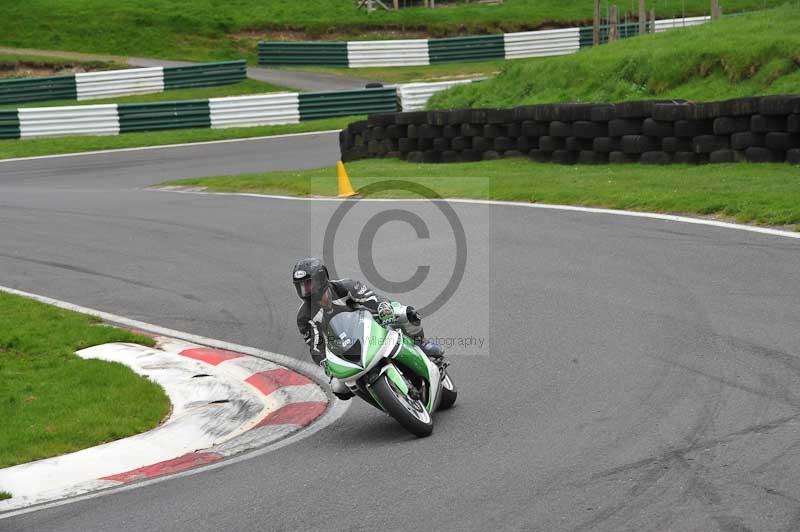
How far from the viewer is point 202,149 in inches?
1122

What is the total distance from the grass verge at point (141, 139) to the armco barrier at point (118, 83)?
21.2 feet

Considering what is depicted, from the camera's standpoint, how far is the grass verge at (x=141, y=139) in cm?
2862

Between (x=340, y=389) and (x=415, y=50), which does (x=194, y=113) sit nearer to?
(x=415, y=50)

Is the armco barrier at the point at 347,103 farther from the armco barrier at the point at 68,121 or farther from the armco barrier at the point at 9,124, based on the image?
the armco barrier at the point at 9,124

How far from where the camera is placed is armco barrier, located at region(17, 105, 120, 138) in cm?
3073

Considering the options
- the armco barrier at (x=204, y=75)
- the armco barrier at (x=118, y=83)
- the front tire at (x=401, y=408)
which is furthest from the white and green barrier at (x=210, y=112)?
the front tire at (x=401, y=408)

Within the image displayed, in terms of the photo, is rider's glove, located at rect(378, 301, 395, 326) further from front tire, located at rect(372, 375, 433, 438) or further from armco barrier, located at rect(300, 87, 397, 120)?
armco barrier, located at rect(300, 87, 397, 120)

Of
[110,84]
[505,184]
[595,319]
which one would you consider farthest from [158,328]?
[110,84]

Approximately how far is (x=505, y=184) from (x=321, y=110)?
17483 mm

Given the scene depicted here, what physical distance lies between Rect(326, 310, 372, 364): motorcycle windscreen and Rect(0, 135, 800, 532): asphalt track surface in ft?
1.91

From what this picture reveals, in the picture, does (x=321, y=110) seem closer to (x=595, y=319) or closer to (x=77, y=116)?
(x=77, y=116)

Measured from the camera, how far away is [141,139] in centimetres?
3008

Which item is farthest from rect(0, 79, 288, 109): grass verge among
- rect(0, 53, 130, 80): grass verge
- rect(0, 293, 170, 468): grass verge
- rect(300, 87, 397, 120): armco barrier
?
rect(0, 293, 170, 468): grass verge

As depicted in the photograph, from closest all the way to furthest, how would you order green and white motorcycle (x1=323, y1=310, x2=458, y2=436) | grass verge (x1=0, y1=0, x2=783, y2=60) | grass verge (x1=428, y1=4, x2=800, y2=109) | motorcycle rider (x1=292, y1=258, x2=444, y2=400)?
green and white motorcycle (x1=323, y1=310, x2=458, y2=436) < motorcycle rider (x1=292, y1=258, x2=444, y2=400) < grass verge (x1=428, y1=4, x2=800, y2=109) < grass verge (x1=0, y1=0, x2=783, y2=60)
